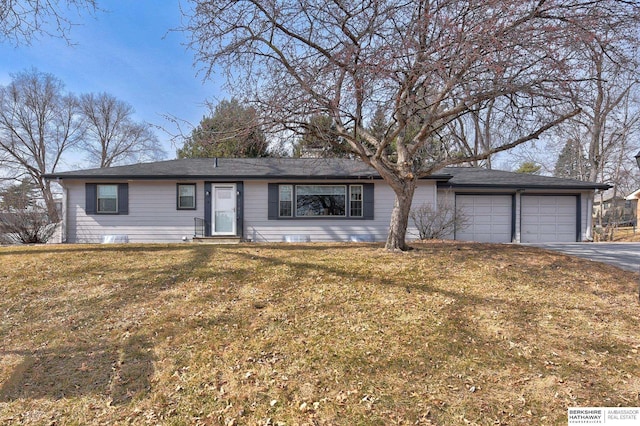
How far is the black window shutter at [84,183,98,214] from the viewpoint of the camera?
1010 centimetres

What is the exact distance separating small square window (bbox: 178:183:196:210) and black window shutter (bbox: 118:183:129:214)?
1.63 meters

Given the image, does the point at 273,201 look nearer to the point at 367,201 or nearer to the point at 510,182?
the point at 367,201

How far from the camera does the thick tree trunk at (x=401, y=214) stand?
6254 mm

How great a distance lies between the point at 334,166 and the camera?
1102 centimetres

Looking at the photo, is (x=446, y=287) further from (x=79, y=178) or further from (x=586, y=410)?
(x=79, y=178)

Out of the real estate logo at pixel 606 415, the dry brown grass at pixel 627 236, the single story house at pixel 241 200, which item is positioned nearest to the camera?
the real estate logo at pixel 606 415

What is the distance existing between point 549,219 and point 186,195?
496 inches

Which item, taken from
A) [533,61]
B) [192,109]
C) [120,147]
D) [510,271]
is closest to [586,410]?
[510,271]

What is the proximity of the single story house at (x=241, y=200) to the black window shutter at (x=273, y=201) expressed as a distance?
32 millimetres

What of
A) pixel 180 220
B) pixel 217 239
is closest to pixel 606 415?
pixel 217 239

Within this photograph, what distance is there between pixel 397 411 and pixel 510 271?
3.92 metres

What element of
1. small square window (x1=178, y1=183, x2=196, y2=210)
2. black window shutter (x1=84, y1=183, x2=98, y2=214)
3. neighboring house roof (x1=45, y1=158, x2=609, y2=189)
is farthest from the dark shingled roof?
black window shutter (x1=84, y1=183, x2=98, y2=214)

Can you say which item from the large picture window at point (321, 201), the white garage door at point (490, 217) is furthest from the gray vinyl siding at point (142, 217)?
the white garage door at point (490, 217)

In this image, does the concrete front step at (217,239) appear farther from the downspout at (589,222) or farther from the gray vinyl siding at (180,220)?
the downspout at (589,222)
